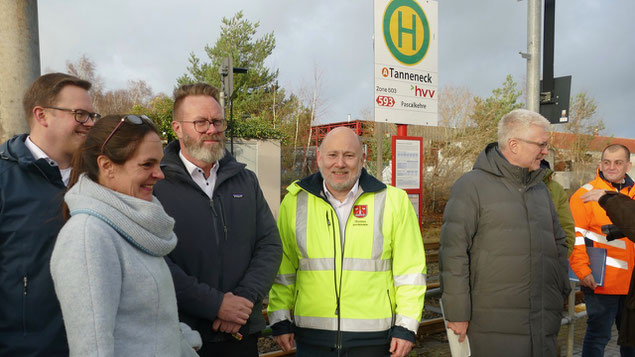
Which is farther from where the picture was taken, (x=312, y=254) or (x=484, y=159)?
(x=484, y=159)

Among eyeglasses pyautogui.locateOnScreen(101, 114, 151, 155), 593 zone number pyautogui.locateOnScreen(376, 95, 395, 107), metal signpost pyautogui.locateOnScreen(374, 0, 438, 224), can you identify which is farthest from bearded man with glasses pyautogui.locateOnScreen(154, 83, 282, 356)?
metal signpost pyautogui.locateOnScreen(374, 0, 438, 224)

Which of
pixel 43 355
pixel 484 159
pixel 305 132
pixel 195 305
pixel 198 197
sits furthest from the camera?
pixel 305 132

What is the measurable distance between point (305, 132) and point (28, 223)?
26.5m

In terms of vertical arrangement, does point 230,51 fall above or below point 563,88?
above

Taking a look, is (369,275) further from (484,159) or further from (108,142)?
(108,142)

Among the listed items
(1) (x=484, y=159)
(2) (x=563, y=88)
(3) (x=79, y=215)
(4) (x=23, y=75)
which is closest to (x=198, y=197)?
(3) (x=79, y=215)

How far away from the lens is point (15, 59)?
2.62 metres

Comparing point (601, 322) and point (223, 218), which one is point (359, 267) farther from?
point (601, 322)

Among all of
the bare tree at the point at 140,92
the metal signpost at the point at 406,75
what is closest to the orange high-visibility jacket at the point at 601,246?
the metal signpost at the point at 406,75

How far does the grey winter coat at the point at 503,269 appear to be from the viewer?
3006 mm

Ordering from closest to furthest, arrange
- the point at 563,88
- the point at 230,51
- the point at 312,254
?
the point at 312,254, the point at 563,88, the point at 230,51

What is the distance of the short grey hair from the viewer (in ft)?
10.6

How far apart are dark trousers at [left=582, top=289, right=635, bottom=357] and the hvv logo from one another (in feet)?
9.68

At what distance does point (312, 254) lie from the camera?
2.80 meters
